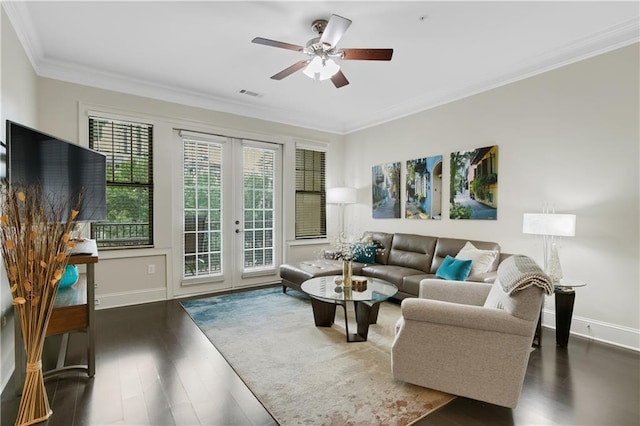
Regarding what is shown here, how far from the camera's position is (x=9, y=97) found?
98.7 inches

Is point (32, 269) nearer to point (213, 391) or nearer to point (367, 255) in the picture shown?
point (213, 391)

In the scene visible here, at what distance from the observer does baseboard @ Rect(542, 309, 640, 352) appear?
113 inches

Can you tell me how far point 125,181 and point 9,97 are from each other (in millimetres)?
1692

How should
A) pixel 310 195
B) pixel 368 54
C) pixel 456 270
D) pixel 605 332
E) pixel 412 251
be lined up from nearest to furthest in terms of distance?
pixel 368 54 < pixel 605 332 < pixel 456 270 < pixel 412 251 < pixel 310 195

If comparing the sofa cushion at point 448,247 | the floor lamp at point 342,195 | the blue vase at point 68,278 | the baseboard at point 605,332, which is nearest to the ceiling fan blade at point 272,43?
the blue vase at point 68,278

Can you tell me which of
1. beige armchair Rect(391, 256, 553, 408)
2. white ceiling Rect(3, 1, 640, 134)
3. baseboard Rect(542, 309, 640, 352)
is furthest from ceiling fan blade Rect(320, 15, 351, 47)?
baseboard Rect(542, 309, 640, 352)

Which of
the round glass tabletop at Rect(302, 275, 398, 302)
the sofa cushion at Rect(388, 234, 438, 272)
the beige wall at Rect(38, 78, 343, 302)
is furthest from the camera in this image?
the sofa cushion at Rect(388, 234, 438, 272)

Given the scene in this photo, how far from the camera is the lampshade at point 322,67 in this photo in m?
2.83

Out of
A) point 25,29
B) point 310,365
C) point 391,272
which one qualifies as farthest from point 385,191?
point 25,29

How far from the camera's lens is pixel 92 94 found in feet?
12.7

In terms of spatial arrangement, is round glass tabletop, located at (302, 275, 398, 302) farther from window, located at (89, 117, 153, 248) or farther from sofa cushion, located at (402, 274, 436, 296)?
window, located at (89, 117, 153, 248)

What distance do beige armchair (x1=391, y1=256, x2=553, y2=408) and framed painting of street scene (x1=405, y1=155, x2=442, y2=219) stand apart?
8.31 feet

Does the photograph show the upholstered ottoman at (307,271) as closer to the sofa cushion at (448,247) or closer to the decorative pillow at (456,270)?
the sofa cushion at (448,247)

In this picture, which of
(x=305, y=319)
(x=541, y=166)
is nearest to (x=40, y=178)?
(x=305, y=319)
